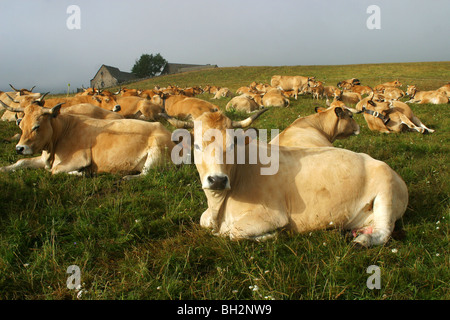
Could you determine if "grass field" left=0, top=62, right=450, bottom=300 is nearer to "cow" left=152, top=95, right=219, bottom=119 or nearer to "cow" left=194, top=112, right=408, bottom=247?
"cow" left=194, top=112, right=408, bottom=247

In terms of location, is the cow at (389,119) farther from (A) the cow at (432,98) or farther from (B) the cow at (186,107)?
(A) the cow at (432,98)

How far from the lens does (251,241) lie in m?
3.97

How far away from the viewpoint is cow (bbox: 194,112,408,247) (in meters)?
4.02

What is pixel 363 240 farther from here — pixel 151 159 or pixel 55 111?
pixel 55 111

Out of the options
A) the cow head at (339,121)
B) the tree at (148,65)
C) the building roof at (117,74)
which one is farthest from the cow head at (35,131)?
the tree at (148,65)

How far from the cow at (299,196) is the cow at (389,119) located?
8.01 metres

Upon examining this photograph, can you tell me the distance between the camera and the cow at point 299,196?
158 inches

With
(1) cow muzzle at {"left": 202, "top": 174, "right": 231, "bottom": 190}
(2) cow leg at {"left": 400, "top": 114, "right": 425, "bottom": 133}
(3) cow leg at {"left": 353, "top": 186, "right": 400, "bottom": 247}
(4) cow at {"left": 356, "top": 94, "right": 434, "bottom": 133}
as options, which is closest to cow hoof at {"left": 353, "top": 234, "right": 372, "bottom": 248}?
(3) cow leg at {"left": 353, "top": 186, "right": 400, "bottom": 247}

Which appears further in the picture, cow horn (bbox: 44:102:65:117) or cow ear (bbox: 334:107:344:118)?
cow ear (bbox: 334:107:344:118)

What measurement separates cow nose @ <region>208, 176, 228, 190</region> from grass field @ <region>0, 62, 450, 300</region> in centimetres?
66

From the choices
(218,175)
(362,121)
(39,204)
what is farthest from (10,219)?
(362,121)
